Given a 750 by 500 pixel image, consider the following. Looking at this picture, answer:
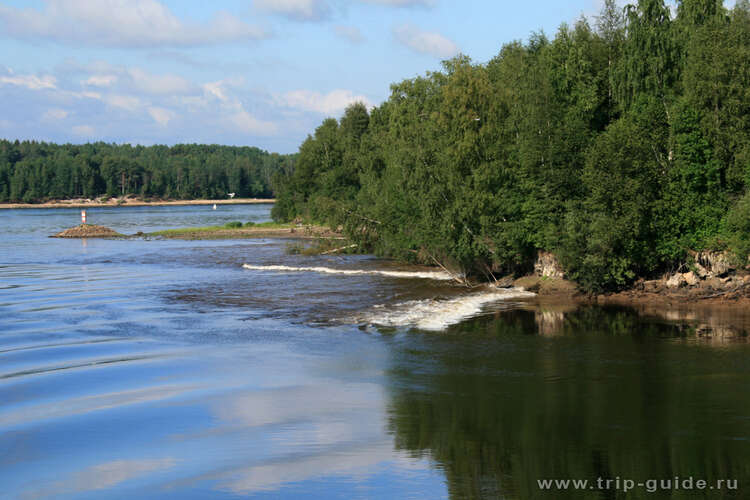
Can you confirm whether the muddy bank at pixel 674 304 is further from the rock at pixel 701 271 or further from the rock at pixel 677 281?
the rock at pixel 701 271

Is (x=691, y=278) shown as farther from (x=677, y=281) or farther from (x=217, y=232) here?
(x=217, y=232)

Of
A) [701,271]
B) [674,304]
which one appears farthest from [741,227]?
[674,304]

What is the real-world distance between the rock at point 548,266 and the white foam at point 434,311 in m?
1.66

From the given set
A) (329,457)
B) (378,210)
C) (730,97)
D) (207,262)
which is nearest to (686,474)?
(329,457)

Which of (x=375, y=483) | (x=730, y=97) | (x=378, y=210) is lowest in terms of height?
(x=375, y=483)

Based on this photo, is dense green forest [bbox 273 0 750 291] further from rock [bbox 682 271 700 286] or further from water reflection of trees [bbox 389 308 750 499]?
water reflection of trees [bbox 389 308 750 499]

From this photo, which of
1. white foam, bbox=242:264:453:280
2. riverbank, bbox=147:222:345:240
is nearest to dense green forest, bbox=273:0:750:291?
white foam, bbox=242:264:453:280

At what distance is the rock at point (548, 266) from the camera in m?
37.7

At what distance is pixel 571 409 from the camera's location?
18109 mm

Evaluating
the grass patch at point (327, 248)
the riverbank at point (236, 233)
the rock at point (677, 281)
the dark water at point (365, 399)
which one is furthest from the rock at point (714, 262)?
the riverbank at point (236, 233)

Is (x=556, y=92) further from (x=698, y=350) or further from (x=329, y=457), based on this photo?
(x=329, y=457)

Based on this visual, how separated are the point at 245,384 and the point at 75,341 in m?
10.1

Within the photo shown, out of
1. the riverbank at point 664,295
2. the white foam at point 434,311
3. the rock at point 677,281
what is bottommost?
the white foam at point 434,311

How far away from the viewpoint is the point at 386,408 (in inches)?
734
